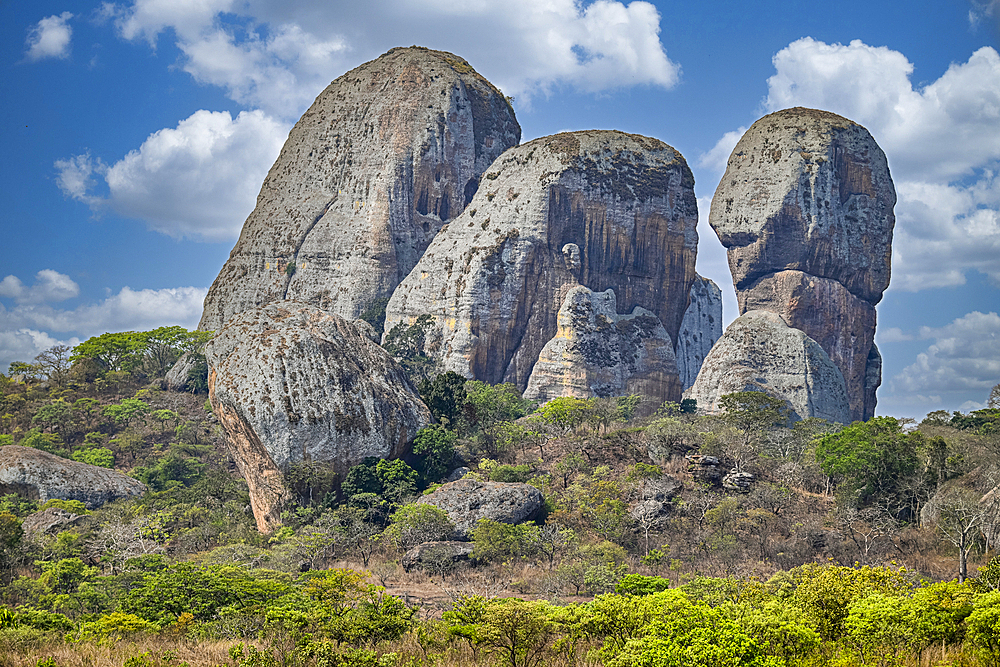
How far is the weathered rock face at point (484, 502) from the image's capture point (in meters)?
31.8

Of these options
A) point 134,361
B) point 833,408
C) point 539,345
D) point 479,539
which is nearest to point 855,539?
point 479,539

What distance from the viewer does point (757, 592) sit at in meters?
18.1

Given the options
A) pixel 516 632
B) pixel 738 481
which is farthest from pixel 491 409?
pixel 516 632

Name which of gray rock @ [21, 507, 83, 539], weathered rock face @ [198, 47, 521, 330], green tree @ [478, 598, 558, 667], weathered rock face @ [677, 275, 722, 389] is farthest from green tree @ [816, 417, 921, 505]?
weathered rock face @ [677, 275, 722, 389]

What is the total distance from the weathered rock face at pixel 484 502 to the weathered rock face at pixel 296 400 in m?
4.46

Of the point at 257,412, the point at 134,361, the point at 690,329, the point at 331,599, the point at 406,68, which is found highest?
the point at 406,68

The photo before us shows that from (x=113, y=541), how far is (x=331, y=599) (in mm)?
13890

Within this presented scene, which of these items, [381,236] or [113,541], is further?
[381,236]

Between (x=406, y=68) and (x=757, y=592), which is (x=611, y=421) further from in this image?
(x=406, y=68)

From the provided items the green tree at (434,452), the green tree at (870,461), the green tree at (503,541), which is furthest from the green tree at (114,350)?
the green tree at (870,461)

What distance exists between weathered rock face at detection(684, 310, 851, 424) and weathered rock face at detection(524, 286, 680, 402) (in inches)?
204

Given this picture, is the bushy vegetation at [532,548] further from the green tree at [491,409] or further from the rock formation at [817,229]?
the rock formation at [817,229]

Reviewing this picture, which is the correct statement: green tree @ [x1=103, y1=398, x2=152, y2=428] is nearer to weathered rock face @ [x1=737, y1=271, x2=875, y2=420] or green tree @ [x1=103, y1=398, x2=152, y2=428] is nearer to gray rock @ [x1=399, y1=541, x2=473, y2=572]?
gray rock @ [x1=399, y1=541, x2=473, y2=572]

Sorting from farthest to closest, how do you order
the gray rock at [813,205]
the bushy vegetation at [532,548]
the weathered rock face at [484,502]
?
the gray rock at [813,205] < the weathered rock face at [484,502] < the bushy vegetation at [532,548]
